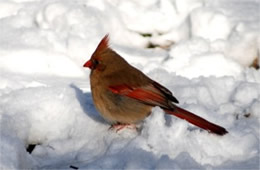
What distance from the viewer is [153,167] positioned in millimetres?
3375

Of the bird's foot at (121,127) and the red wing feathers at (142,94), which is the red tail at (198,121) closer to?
the red wing feathers at (142,94)

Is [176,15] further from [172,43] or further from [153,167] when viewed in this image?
[153,167]

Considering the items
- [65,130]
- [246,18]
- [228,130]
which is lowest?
[65,130]

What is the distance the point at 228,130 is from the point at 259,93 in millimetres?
705

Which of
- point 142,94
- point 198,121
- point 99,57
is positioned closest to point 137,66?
point 99,57

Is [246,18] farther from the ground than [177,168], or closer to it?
farther from the ground

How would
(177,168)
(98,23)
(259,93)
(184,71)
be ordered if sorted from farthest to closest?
(98,23) → (184,71) → (259,93) → (177,168)

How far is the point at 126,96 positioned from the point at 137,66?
1096 millimetres

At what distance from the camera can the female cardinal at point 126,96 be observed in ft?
13.0

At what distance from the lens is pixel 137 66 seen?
5.05 meters

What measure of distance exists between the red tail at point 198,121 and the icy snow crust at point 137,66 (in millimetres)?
43

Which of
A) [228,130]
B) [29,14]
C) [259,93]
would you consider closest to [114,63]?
[228,130]

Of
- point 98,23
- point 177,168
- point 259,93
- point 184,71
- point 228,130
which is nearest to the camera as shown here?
point 177,168

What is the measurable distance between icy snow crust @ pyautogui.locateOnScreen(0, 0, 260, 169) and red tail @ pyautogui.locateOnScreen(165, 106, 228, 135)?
0.04m
